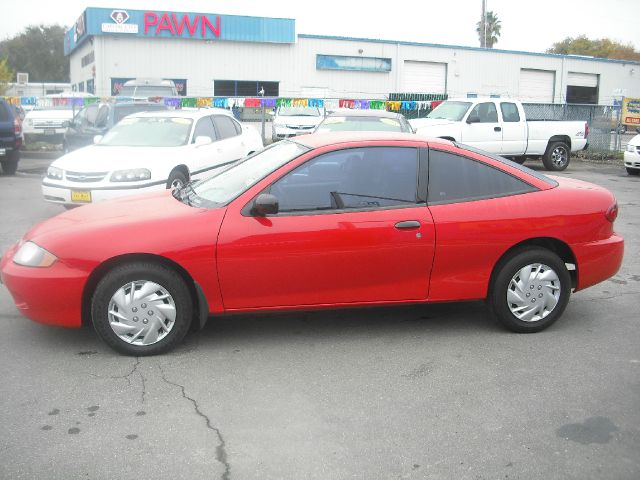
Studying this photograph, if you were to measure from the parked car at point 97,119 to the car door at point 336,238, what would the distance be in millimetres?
11738

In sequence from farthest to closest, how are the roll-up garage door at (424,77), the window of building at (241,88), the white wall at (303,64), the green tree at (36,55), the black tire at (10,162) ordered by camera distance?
1. the green tree at (36,55)
2. the roll-up garage door at (424,77)
3. the window of building at (241,88)
4. the white wall at (303,64)
5. the black tire at (10,162)

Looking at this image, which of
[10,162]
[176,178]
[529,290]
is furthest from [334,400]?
[10,162]

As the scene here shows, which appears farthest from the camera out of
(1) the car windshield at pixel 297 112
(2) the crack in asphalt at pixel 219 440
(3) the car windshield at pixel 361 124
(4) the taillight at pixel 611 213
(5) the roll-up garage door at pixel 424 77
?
(5) the roll-up garage door at pixel 424 77

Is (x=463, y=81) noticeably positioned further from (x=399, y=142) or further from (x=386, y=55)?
(x=399, y=142)

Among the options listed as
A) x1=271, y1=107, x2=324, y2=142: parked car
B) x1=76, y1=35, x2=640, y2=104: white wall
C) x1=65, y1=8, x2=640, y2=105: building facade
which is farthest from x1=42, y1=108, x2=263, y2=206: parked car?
x1=76, y1=35, x2=640, y2=104: white wall

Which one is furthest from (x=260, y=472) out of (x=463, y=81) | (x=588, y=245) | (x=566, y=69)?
(x=566, y=69)

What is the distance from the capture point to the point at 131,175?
360 inches

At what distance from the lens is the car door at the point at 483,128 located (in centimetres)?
1653

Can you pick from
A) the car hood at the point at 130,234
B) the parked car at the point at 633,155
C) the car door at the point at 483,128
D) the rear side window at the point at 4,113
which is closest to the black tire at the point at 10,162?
the rear side window at the point at 4,113

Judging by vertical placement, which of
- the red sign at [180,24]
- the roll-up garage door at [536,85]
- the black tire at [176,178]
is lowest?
the black tire at [176,178]

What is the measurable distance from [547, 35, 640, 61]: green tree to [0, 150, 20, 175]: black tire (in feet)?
259

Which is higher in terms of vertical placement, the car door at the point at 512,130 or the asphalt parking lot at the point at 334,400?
the car door at the point at 512,130

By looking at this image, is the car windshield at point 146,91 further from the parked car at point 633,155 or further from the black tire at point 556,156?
the parked car at point 633,155

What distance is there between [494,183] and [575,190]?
0.69 meters
